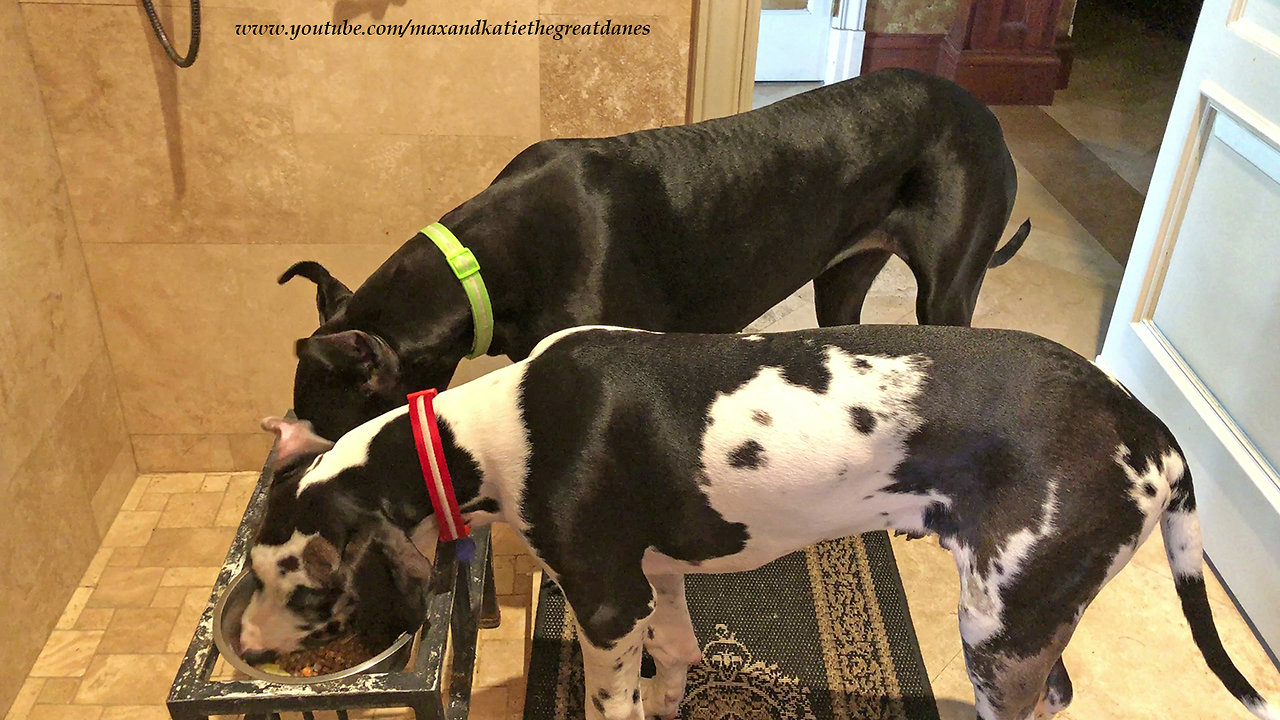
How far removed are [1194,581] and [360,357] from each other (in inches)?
59.0

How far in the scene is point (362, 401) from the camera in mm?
1821

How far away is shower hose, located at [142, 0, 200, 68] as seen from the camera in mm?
2234

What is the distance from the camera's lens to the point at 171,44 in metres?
2.31

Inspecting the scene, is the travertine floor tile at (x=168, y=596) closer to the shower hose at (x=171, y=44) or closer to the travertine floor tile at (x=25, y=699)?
the travertine floor tile at (x=25, y=699)

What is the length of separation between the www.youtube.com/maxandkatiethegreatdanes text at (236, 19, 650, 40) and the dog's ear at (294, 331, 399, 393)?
2.99 feet

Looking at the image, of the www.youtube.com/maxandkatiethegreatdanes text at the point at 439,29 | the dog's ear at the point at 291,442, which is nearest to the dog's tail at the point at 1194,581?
the dog's ear at the point at 291,442

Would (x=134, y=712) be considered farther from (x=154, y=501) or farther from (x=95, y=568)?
(x=154, y=501)

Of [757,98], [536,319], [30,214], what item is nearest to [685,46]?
[536,319]

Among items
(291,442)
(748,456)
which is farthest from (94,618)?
(748,456)

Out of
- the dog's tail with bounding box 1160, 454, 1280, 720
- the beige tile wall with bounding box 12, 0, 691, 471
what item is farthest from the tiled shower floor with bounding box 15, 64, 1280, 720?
the dog's tail with bounding box 1160, 454, 1280, 720

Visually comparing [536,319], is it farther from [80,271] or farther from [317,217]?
[80,271]

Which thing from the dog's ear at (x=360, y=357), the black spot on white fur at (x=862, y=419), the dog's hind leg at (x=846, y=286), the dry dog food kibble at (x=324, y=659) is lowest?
the dry dog food kibble at (x=324, y=659)

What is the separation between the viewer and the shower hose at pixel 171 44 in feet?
7.33

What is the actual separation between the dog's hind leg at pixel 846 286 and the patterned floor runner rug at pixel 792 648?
0.66 metres
